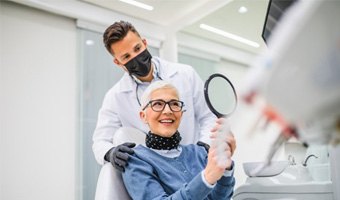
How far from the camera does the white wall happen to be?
2.71 metres

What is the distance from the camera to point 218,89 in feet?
4.04

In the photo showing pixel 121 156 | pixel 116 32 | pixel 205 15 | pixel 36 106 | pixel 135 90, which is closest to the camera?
pixel 121 156

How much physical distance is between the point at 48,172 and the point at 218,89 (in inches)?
83.7

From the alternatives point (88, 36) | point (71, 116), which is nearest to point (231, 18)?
point (88, 36)

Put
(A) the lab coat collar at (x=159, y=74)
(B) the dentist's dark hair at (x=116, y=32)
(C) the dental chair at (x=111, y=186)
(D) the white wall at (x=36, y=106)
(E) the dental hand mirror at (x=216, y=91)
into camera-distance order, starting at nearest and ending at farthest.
→ (E) the dental hand mirror at (x=216, y=91) → (C) the dental chair at (x=111, y=186) → (B) the dentist's dark hair at (x=116, y=32) → (A) the lab coat collar at (x=159, y=74) → (D) the white wall at (x=36, y=106)

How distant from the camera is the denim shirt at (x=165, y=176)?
44.6 inches

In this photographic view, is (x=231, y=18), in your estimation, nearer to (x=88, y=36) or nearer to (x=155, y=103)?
(x=88, y=36)

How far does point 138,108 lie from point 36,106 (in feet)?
4.93

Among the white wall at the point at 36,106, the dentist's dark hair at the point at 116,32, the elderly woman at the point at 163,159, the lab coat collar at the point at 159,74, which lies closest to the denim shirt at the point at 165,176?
the elderly woman at the point at 163,159

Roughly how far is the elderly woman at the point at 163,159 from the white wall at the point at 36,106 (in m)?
1.79

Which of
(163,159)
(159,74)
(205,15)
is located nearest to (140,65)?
(159,74)

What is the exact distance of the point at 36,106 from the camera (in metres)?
2.87

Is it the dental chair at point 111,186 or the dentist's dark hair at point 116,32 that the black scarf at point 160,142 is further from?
the dentist's dark hair at point 116,32

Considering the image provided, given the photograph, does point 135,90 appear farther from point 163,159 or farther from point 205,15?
point 205,15
